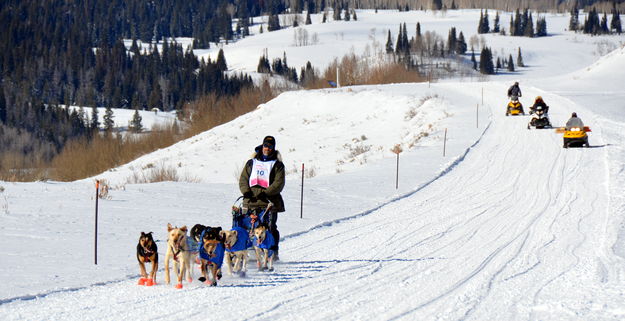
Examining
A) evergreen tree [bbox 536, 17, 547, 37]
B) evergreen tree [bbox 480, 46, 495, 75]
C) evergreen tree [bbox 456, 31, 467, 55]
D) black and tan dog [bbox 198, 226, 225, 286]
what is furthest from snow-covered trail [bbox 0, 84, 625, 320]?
evergreen tree [bbox 536, 17, 547, 37]

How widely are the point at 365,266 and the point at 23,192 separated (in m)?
9.82

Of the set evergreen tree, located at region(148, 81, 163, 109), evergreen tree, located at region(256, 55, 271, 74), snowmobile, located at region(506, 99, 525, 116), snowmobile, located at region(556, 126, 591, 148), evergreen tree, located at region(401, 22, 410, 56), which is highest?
evergreen tree, located at region(401, 22, 410, 56)

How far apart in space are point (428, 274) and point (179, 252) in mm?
3537

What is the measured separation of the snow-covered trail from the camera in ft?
25.9

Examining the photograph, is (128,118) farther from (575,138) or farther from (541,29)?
(541,29)

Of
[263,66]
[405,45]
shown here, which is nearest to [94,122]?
[263,66]

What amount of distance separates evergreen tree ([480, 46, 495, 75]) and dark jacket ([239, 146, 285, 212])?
151 m

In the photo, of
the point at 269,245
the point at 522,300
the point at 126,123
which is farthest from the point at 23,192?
the point at 126,123

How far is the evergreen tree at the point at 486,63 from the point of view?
155750 millimetres

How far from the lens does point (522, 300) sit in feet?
27.6

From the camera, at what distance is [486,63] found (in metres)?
157

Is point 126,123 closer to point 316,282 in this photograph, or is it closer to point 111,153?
point 111,153

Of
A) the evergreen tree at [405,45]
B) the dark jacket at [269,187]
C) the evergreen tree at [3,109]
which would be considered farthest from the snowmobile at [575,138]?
the evergreen tree at [405,45]

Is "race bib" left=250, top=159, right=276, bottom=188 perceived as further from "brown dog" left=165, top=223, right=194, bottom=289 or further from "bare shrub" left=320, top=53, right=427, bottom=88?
"bare shrub" left=320, top=53, right=427, bottom=88
